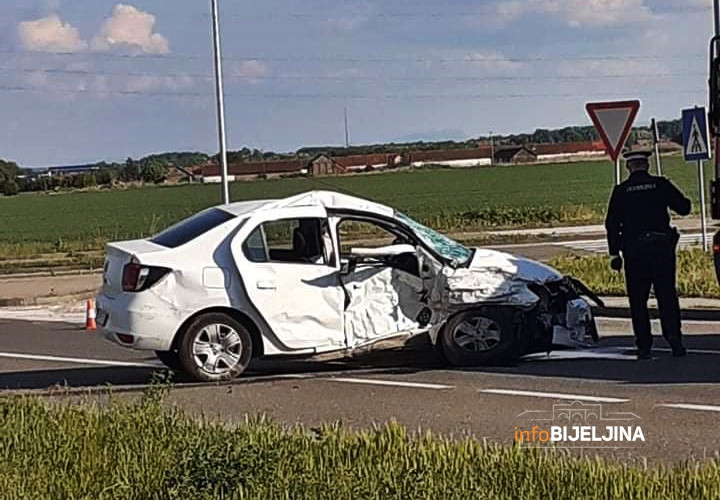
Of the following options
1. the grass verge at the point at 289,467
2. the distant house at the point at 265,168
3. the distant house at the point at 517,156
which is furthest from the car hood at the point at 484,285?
the distant house at the point at 517,156

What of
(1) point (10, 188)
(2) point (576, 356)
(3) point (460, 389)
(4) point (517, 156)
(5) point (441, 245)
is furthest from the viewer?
(4) point (517, 156)

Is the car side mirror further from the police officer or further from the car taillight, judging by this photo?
the police officer

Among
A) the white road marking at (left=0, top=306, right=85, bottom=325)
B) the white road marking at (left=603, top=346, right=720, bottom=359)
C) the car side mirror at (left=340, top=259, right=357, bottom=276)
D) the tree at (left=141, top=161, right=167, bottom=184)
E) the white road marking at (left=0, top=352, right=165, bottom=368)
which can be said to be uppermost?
the tree at (left=141, top=161, right=167, bottom=184)

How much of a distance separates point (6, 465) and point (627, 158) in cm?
674

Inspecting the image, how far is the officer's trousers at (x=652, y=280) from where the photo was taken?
11273mm

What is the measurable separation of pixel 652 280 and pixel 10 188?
10835 centimetres

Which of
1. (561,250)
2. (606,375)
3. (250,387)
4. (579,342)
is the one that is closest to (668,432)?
(606,375)

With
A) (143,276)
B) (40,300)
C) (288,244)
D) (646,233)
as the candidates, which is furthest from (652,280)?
(40,300)

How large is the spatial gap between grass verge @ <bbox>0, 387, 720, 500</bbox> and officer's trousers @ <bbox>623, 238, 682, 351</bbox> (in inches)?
171

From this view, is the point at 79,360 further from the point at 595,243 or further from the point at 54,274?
the point at 595,243

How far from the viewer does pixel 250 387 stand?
1098 cm

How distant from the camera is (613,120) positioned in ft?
56.7

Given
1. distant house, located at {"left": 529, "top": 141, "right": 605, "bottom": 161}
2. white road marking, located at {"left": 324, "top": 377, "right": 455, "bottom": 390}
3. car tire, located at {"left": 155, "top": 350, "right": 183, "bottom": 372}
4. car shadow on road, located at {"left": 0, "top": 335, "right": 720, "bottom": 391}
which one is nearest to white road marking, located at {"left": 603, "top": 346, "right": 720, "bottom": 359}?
car shadow on road, located at {"left": 0, "top": 335, "right": 720, "bottom": 391}

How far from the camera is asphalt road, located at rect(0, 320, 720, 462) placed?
8.80 meters
